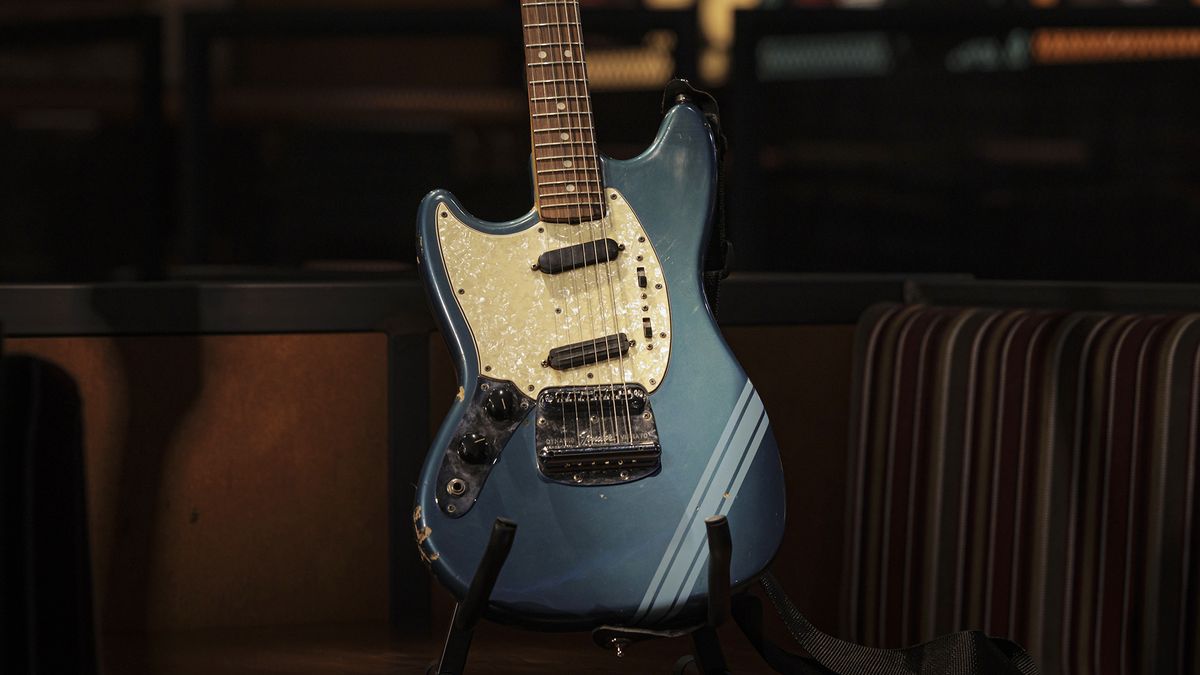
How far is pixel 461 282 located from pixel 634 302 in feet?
0.50

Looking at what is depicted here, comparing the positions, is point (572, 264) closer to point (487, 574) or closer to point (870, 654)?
point (487, 574)

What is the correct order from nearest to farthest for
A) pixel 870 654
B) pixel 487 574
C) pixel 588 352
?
pixel 487 574 → pixel 588 352 → pixel 870 654

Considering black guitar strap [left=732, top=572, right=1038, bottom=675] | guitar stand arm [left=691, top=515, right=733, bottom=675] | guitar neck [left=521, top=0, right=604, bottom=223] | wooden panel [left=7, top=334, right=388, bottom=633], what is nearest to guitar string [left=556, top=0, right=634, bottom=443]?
guitar neck [left=521, top=0, right=604, bottom=223]

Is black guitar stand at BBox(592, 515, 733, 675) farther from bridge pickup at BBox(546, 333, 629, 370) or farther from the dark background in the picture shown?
the dark background

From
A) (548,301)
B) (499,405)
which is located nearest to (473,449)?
(499,405)

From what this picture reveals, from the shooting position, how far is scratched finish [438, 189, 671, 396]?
1063 mm

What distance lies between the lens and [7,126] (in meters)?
3.61

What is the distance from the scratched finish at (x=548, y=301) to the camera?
106 centimetres

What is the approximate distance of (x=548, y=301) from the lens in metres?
1.08

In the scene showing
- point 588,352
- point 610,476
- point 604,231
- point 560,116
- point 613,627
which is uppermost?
point 560,116

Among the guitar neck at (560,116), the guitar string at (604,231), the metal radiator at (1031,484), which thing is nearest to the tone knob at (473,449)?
the guitar string at (604,231)

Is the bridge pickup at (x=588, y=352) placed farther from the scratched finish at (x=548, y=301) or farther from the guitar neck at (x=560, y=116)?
the guitar neck at (x=560, y=116)

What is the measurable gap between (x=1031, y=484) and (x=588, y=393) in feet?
1.75

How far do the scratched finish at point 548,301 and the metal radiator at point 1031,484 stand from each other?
1.50ft
